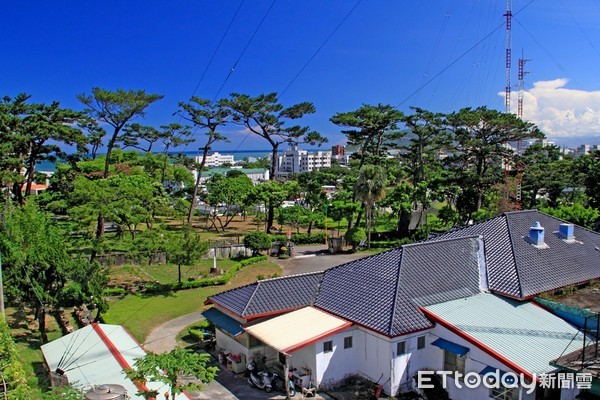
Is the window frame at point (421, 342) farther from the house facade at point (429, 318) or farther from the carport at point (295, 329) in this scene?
the carport at point (295, 329)

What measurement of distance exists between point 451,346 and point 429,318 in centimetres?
108

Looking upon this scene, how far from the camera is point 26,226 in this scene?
18.5 meters

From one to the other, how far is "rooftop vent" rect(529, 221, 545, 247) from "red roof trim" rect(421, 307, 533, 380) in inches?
266

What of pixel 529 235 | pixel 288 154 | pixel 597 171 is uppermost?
pixel 288 154

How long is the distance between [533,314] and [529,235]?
4.99 meters

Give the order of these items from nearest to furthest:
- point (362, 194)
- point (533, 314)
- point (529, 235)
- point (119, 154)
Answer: point (533, 314)
point (529, 235)
point (362, 194)
point (119, 154)

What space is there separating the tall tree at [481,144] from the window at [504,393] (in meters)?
29.1

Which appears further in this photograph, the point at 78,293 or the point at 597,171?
the point at 597,171

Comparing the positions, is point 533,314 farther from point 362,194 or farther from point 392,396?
point 362,194

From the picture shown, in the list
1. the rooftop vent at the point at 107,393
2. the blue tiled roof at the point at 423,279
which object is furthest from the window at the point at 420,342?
the rooftop vent at the point at 107,393

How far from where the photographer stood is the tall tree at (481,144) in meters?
37.9

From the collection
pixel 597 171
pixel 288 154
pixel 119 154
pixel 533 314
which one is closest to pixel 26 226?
pixel 533 314

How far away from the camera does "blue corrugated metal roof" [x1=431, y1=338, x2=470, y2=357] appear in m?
13.1

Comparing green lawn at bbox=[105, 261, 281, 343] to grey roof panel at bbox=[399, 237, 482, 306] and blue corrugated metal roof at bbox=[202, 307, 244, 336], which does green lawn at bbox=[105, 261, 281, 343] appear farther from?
grey roof panel at bbox=[399, 237, 482, 306]
